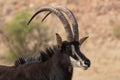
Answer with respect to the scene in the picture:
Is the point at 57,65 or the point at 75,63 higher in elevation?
the point at 75,63

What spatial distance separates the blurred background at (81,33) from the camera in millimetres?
17042

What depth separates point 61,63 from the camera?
809 cm

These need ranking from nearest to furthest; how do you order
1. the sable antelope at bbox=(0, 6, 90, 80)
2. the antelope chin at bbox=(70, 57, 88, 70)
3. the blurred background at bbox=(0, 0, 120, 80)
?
the antelope chin at bbox=(70, 57, 88, 70) < the sable antelope at bbox=(0, 6, 90, 80) < the blurred background at bbox=(0, 0, 120, 80)

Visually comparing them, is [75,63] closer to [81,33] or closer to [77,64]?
[77,64]

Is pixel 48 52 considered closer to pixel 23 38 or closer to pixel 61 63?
A: pixel 61 63

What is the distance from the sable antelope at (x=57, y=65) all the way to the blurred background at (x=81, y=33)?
7.01m

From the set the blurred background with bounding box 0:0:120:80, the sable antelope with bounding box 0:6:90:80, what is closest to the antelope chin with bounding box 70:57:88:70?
the sable antelope with bounding box 0:6:90:80

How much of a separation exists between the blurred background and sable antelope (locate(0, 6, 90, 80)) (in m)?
7.01

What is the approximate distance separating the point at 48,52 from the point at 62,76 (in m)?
0.50

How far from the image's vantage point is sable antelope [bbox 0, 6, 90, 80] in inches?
312

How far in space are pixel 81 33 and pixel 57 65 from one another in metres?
13.3

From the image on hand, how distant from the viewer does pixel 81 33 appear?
21359mm

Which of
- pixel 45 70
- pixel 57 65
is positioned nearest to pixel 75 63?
pixel 57 65

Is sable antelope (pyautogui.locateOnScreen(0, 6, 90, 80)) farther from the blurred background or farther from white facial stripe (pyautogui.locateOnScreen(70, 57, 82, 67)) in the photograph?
the blurred background
